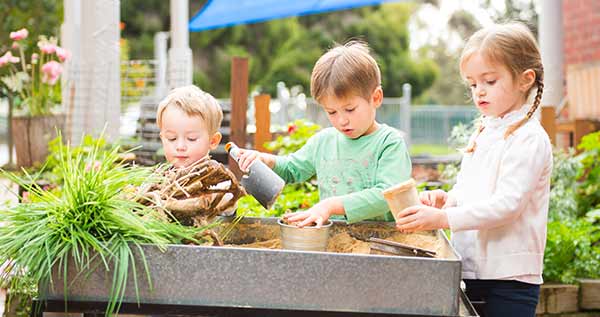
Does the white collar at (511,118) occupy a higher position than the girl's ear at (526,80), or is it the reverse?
the girl's ear at (526,80)

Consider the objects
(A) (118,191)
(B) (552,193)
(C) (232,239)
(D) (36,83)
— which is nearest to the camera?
(A) (118,191)

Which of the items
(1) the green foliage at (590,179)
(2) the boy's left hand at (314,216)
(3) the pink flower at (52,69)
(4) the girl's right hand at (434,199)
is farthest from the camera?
(3) the pink flower at (52,69)

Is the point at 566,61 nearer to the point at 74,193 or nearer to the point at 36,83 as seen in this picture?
the point at 36,83

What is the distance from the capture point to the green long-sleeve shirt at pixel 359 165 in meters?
1.92

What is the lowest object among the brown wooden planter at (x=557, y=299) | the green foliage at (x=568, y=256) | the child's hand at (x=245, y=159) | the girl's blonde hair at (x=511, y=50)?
the brown wooden planter at (x=557, y=299)

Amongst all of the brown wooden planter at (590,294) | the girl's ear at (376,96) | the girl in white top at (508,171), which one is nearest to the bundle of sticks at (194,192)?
the girl's ear at (376,96)

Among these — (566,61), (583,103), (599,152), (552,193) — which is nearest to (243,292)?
(552,193)

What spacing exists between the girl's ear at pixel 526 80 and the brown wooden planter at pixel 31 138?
16.9 ft

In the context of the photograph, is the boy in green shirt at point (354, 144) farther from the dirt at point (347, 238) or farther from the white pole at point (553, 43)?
the white pole at point (553, 43)

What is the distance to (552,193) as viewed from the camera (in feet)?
14.4

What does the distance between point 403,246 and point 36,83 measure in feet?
20.3

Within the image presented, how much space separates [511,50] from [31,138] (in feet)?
17.3

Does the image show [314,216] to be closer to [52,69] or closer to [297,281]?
[297,281]

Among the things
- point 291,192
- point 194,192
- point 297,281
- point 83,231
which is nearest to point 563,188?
point 291,192
